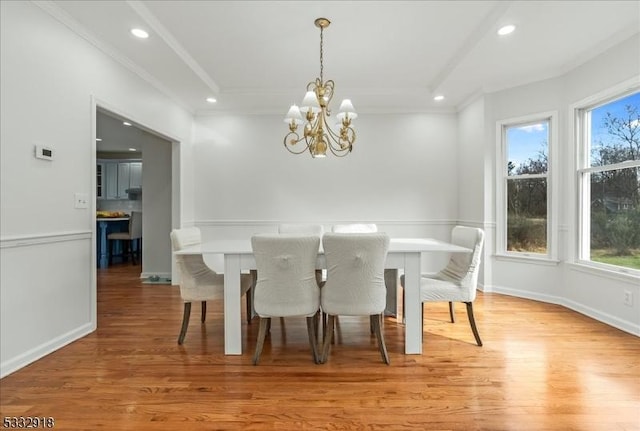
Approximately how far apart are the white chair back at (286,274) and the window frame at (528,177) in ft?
9.88

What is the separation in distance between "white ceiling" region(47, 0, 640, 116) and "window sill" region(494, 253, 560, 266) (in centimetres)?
206

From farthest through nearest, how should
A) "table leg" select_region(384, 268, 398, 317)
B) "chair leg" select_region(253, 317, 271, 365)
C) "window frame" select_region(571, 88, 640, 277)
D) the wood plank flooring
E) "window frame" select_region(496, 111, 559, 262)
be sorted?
"window frame" select_region(496, 111, 559, 262) → "window frame" select_region(571, 88, 640, 277) → "table leg" select_region(384, 268, 398, 317) → "chair leg" select_region(253, 317, 271, 365) → the wood plank flooring

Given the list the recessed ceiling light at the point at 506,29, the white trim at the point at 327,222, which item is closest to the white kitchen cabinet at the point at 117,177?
the white trim at the point at 327,222

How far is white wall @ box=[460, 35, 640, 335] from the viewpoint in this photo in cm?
300

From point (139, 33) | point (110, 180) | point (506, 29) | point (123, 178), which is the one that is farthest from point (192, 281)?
point (110, 180)

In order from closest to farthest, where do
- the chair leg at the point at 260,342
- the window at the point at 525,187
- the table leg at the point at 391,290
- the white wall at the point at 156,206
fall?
the chair leg at the point at 260,342, the table leg at the point at 391,290, the window at the point at 525,187, the white wall at the point at 156,206

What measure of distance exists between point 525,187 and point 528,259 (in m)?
0.87

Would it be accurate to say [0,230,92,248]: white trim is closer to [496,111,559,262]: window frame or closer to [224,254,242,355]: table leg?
[224,254,242,355]: table leg

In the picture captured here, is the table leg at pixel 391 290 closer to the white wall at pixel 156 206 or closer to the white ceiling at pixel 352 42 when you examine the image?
the white ceiling at pixel 352 42

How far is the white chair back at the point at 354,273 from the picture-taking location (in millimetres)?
2209

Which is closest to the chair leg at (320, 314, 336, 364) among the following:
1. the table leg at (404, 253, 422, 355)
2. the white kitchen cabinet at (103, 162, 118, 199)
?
the table leg at (404, 253, 422, 355)

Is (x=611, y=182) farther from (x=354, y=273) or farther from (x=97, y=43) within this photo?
(x=97, y=43)

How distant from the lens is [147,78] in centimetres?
369

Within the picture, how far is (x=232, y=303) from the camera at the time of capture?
2475 millimetres
